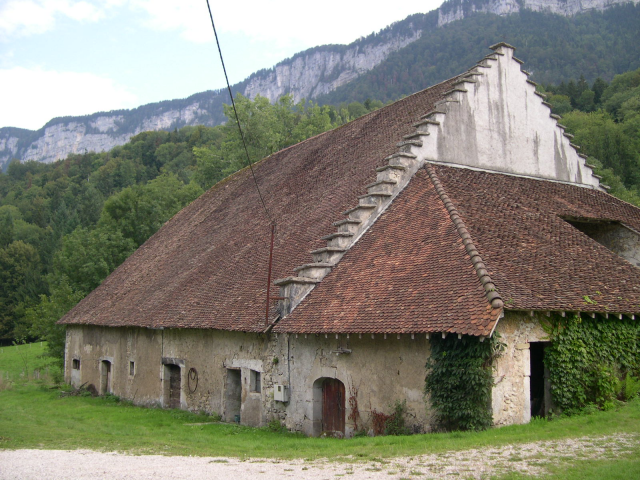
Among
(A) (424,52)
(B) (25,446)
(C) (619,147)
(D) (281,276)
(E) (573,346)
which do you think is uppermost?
(A) (424,52)

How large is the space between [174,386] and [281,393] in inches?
244

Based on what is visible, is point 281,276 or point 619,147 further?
point 619,147

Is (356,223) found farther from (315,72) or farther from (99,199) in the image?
(315,72)

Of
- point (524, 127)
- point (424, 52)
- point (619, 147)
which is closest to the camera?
point (524, 127)

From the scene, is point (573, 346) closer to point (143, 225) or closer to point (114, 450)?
point (114, 450)

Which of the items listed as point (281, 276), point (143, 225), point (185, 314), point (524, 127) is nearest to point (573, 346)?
point (281, 276)

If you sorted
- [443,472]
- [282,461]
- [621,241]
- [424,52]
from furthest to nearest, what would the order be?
[424,52] → [621,241] → [282,461] → [443,472]

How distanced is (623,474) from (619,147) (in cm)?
4553

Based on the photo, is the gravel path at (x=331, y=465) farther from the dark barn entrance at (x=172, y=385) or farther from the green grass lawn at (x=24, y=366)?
the green grass lawn at (x=24, y=366)

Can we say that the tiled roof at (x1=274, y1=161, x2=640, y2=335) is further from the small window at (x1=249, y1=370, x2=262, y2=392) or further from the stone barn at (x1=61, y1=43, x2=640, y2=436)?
the small window at (x1=249, y1=370, x2=262, y2=392)

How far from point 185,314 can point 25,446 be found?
6.03 meters

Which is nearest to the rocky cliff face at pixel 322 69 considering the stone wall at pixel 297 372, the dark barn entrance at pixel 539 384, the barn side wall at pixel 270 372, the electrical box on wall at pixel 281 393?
the barn side wall at pixel 270 372

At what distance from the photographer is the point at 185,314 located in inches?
673

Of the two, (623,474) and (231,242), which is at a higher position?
(231,242)
